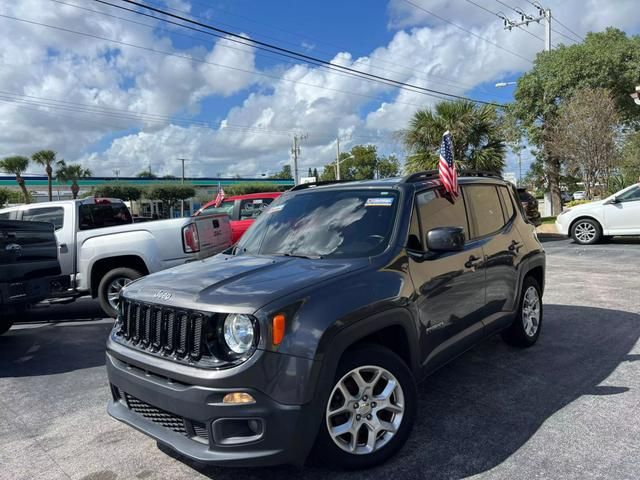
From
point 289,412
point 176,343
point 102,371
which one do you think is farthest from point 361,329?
point 102,371

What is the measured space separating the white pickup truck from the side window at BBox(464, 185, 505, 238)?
402 cm

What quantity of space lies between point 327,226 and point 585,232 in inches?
492

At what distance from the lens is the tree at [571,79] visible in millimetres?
20750

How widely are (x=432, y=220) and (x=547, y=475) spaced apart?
1.87 meters

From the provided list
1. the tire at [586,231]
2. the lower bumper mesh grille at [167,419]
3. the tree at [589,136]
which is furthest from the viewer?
the tree at [589,136]

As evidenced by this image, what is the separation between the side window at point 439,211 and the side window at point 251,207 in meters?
7.81

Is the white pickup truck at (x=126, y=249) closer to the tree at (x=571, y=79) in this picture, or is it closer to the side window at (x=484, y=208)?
the side window at (x=484, y=208)

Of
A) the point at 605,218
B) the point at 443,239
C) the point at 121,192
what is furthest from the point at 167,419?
the point at 121,192

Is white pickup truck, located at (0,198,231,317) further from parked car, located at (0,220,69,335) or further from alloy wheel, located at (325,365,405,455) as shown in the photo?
alloy wheel, located at (325,365,405,455)

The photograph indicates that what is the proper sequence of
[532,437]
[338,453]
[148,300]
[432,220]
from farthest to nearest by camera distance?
1. [432,220]
2. [532,437]
3. [148,300]
4. [338,453]

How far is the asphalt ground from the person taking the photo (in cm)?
308

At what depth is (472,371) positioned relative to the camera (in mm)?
4629

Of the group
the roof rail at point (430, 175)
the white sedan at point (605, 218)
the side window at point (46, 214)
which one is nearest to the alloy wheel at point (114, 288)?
the side window at point (46, 214)

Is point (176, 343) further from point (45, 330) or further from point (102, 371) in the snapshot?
point (45, 330)
